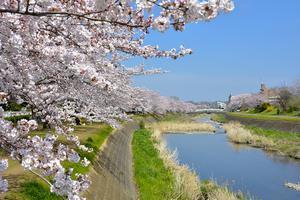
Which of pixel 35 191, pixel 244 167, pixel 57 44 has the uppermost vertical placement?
pixel 57 44

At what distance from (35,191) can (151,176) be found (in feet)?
34.4

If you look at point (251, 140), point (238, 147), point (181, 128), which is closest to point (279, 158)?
point (238, 147)

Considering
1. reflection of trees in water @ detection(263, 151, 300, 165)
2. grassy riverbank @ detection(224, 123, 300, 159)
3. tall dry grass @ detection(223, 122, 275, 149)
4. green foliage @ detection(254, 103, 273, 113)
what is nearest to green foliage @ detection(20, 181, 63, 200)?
reflection of trees in water @ detection(263, 151, 300, 165)

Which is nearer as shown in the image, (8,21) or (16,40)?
(16,40)

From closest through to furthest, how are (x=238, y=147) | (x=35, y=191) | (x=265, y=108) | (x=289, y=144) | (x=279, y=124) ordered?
1. (x=35, y=191)
2. (x=289, y=144)
3. (x=238, y=147)
4. (x=279, y=124)
5. (x=265, y=108)

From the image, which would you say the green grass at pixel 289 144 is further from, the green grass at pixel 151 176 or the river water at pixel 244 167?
the green grass at pixel 151 176

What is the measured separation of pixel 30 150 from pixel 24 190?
540cm

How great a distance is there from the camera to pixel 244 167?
31.5m

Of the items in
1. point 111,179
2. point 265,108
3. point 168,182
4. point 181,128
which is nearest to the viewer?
point 111,179

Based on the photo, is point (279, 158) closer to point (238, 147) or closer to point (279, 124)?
point (238, 147)

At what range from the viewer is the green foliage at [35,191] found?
9883mm

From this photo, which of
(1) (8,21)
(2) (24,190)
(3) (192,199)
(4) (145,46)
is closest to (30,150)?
(1) (8,21)

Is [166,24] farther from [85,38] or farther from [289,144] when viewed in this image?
[289,144]

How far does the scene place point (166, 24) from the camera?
4.01 m
